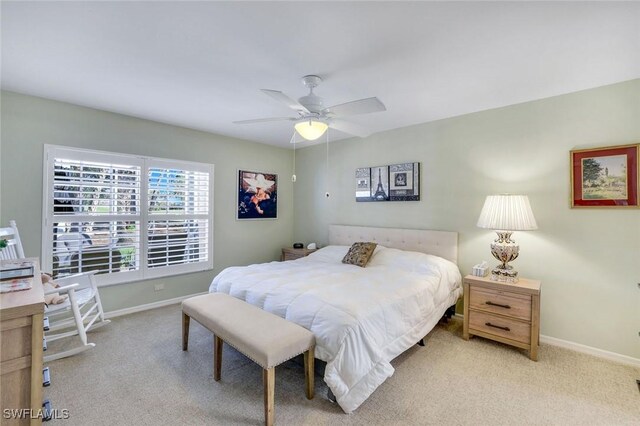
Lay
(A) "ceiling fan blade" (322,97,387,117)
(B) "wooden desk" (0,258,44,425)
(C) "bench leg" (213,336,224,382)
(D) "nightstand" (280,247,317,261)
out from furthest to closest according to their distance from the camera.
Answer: (D) "nightstand" (280,247,317,261) → (C) "bench leg" (213,336,224,382) → (A) "ceiling fan blade" (322,97,387,117) → (B) "wooden desk" (0,258,44,425)

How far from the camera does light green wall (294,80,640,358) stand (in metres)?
2.60

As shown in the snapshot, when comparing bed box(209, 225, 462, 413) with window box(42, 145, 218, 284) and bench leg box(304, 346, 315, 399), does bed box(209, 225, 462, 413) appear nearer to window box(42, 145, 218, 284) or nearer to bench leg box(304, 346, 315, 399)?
bench leg box(304, 346, 315, 399)

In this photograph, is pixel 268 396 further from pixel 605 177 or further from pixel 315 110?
pixel 605 177

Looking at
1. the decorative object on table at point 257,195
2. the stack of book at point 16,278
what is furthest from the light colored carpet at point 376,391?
the decorative object on table at point 257,195

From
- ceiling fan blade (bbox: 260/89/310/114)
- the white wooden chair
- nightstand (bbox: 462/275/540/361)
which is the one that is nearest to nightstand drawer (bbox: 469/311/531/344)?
nightstand (bbox: 462/275/540/361)

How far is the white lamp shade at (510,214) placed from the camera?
9.02 ft

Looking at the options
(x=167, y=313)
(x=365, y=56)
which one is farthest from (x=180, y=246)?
(x=365, y=56)

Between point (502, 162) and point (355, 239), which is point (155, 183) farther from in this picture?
point (502, 162)

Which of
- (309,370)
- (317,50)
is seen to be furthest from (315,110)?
(309,370)

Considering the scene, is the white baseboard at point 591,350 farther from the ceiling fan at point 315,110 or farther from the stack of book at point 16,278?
the stack of book at point 16,278

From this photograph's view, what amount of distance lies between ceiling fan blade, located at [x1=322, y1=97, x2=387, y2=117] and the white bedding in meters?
1.51

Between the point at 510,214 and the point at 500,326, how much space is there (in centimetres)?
111

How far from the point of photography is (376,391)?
2137 mm

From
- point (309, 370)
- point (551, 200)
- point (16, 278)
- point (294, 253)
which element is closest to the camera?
point (16, 278)
